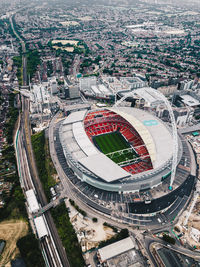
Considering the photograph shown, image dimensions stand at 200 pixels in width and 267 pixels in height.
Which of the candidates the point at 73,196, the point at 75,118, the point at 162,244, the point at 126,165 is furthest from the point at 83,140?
the point at 162,244

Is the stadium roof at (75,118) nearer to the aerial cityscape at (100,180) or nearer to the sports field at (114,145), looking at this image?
the aerial cityscape at (100,180)

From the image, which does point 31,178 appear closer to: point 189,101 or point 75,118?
point 75,118

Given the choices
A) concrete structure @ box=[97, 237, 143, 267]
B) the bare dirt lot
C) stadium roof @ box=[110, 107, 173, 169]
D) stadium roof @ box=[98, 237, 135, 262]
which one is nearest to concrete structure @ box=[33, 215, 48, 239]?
the bare dirt lot

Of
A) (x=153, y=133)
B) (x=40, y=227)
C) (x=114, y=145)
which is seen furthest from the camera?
(x=114, y=145)

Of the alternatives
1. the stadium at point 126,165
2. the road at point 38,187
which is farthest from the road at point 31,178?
the stadium at point 126,165

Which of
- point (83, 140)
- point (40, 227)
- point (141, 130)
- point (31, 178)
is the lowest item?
point (40, 227)

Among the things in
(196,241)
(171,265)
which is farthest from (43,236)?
(196,241)

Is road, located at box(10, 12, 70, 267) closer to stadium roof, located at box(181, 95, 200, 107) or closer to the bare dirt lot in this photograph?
the bare dirt lot
